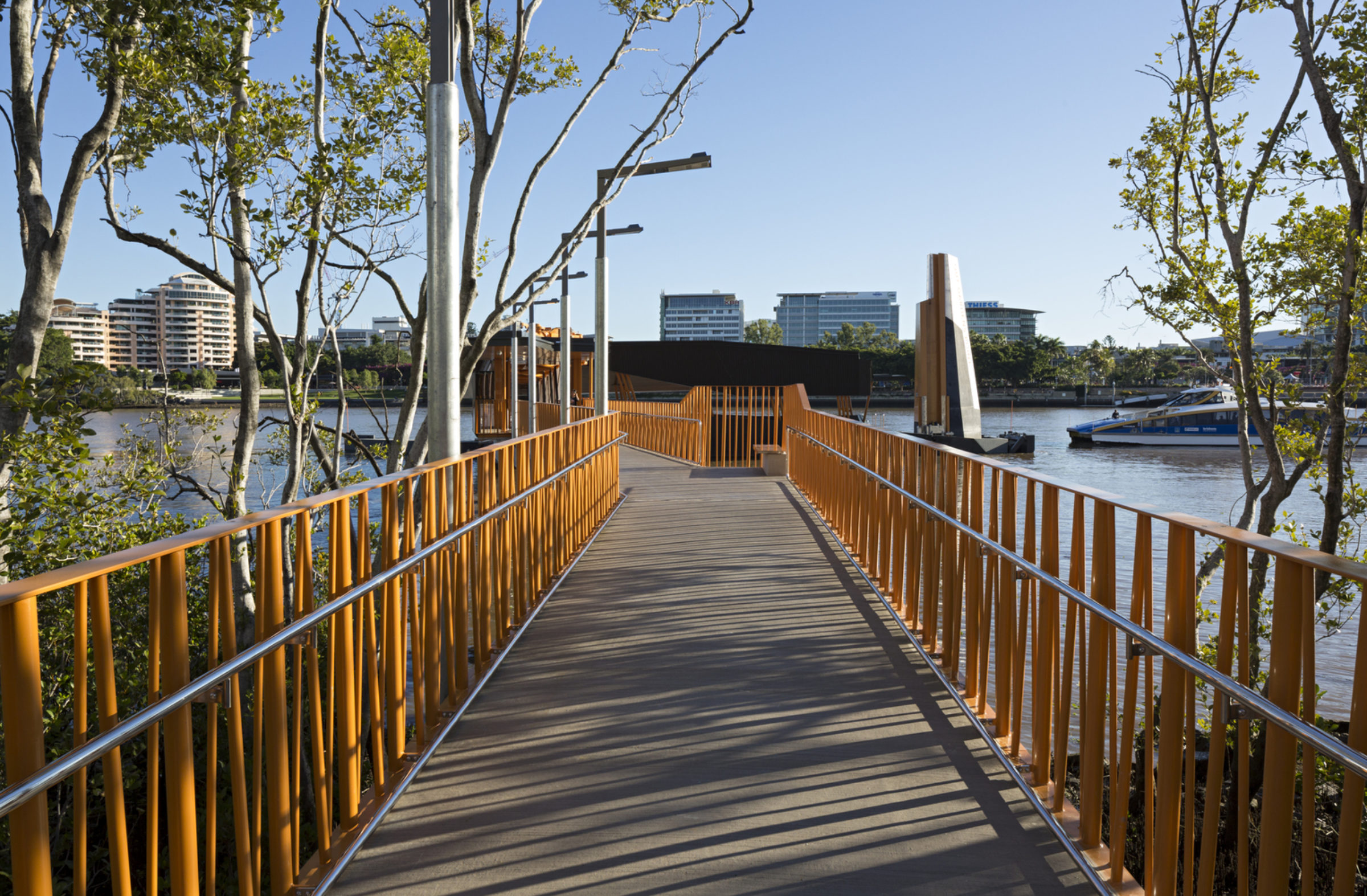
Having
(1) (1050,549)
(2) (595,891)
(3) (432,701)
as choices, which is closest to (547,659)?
(3) (432,701)

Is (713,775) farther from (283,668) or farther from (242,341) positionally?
(242,341)

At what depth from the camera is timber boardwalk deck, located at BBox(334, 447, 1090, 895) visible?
3.15 metres

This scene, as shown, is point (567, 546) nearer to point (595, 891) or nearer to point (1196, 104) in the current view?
point (595, 891)

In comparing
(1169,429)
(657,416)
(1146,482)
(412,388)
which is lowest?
(1146,482)

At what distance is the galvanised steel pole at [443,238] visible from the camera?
17.6 ft

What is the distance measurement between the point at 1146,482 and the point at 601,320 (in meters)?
33.9

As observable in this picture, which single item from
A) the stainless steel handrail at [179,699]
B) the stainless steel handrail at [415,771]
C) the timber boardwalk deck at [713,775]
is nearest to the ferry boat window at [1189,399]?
the timber boardwalk deck at [713,775]

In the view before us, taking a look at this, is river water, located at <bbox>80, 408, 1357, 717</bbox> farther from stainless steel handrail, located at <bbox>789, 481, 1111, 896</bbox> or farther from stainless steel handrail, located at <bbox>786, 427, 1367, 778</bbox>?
stainless steel handrail, located at <bbox>789, 481, 1111, 896</bbox>

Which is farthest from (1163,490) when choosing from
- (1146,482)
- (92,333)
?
(92,333)

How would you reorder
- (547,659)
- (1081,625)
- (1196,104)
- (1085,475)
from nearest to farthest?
(1081,625)
(547,659)
(1196,104)
(1085,475)

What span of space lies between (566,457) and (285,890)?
5449 millimetres

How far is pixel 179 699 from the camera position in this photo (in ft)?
7.49

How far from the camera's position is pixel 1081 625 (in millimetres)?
3400

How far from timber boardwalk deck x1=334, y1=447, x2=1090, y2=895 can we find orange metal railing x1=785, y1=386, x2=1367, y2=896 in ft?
0.75
